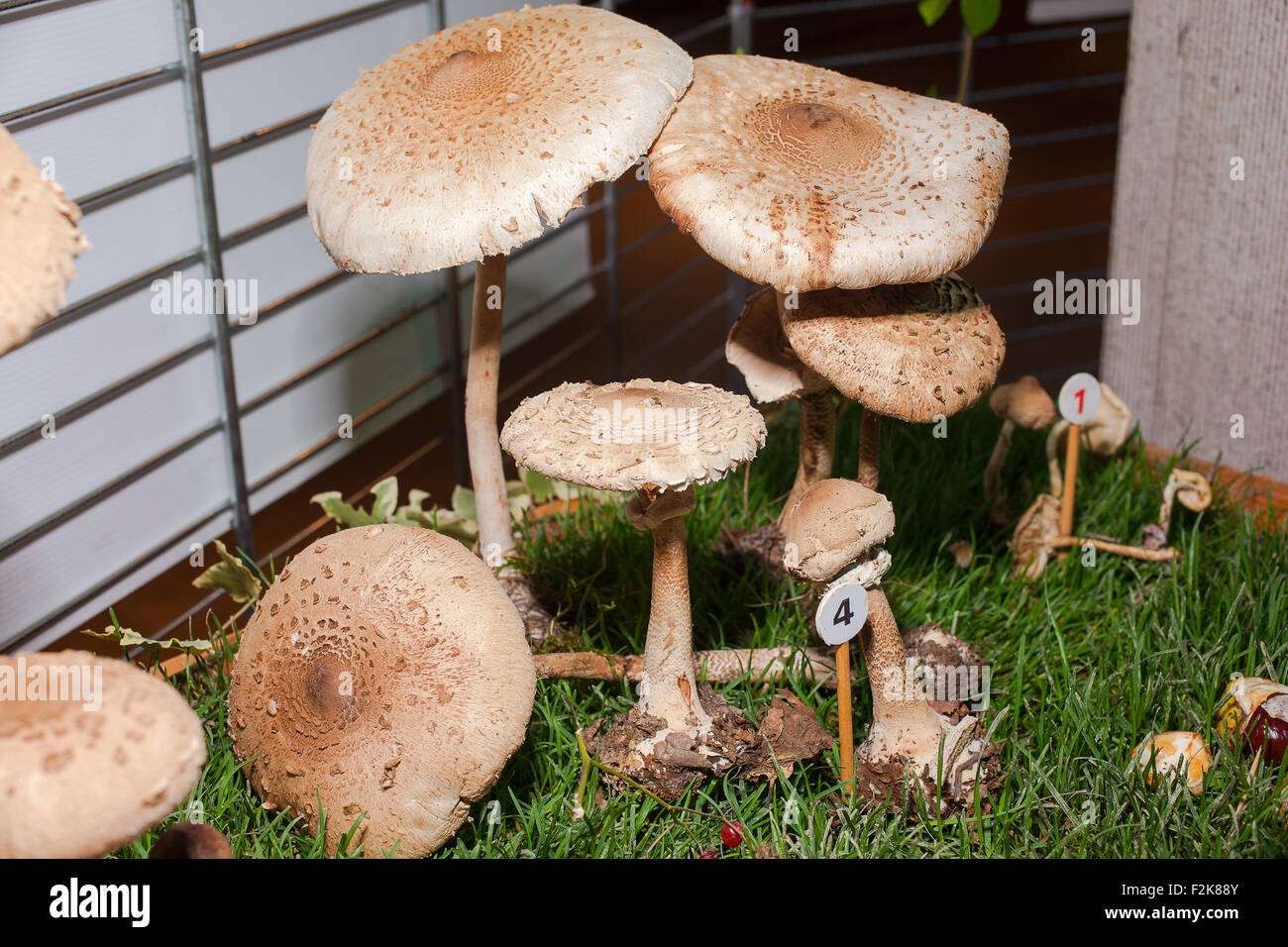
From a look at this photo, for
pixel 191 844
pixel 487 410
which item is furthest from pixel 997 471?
pixel 191 844

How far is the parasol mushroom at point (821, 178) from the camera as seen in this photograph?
1636 millimetres

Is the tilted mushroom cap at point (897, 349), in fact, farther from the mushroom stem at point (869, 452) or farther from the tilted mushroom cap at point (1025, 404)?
the tilted mushroom cap at point (1025, 404)

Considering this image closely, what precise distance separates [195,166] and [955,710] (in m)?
1.76

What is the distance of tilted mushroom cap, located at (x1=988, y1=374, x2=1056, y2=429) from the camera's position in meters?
2.23

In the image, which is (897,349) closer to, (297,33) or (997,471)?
(997,471)

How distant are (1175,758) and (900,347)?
775mm

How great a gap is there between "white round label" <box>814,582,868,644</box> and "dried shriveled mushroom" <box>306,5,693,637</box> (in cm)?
66

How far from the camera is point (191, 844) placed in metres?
1.34

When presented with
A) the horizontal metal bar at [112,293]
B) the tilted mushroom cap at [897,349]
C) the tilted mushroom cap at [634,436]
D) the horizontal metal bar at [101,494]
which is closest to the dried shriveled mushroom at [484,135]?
the tilted mushroom cap at [634,436]

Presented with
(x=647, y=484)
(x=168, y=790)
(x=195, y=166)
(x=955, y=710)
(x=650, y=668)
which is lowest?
(x=955, y=710)

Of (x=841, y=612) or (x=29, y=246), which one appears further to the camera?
(x=841, y=612)

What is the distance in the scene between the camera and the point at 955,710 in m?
1.91
